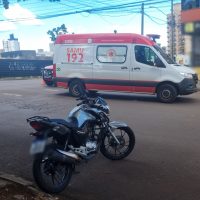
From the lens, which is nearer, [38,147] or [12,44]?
[38,147]

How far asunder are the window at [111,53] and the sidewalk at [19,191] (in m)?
9.63

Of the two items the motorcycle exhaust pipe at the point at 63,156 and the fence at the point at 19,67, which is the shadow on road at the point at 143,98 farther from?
the fence at the point at 19,67

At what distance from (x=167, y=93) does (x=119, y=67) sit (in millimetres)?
2080

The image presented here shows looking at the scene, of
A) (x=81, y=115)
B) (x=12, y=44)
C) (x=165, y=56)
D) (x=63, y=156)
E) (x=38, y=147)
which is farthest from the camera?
(x=12, y=44)

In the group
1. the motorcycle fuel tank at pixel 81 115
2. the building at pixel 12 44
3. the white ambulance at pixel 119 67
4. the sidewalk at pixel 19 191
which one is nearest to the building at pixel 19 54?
the building at pixel 12 44

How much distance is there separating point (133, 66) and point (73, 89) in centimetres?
282

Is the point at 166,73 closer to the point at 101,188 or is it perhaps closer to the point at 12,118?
the point at 12,118

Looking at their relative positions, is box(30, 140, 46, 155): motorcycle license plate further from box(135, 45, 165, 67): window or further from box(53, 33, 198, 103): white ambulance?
box(135, 45, 165, 67): window

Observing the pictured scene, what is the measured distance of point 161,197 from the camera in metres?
4.76

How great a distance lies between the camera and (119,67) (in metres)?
14.3

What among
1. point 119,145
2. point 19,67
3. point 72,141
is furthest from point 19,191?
point 19,67

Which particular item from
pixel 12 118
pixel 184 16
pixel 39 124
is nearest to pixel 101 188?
pixel 39 124

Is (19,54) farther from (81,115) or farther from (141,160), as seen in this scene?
(81,115)

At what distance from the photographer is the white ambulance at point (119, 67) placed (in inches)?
536
